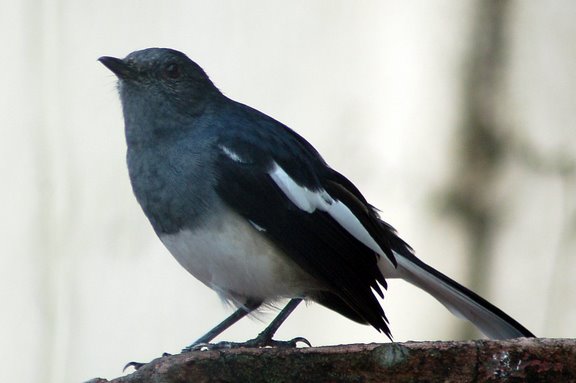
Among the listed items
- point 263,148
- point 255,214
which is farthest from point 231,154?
point 255,214

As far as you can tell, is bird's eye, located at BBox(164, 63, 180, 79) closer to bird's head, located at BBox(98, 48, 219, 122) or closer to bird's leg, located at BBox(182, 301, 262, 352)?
bird's head, located at BBox(98, 48, 219, 122)

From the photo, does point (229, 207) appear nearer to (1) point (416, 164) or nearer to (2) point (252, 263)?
(2) point (252, 263)

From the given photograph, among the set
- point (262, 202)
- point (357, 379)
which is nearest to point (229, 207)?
point (262, 202)

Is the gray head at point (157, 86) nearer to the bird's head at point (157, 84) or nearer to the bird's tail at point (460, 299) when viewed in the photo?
the bird's head at point (157, 84)

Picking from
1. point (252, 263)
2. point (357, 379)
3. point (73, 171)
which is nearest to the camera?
point (357, 379)

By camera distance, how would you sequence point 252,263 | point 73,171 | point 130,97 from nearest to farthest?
1. point 252,263
2. point 130,97
3. point 73,171

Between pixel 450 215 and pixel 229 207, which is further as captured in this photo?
pixel 450 215

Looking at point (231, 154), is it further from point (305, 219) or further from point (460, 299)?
point (460, 299)

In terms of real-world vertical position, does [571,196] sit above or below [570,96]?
below
